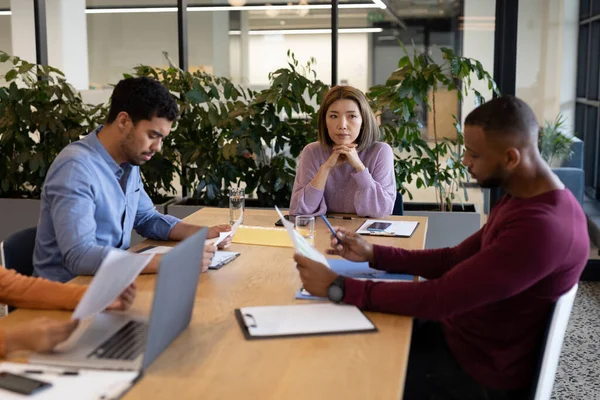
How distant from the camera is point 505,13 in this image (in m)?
4.78

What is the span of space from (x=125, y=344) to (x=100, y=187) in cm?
91

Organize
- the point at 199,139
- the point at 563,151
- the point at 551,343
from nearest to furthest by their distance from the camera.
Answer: the point at 551,343
the point at 199,139
the point at 563,151

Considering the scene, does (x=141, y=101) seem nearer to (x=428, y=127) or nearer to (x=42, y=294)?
(x=42, y=294)

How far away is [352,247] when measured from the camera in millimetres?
2209

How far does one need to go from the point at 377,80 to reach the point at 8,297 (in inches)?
138

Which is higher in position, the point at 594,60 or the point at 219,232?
the point at 594,60

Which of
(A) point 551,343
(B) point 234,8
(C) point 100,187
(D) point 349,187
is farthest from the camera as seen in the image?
(B) point 234,8

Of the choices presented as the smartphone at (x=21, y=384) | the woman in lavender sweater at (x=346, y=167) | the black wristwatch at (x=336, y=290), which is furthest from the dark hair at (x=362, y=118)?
the smartphone at (x=21, y=384)

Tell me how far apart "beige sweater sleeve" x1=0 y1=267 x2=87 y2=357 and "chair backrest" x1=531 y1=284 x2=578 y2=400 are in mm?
1150

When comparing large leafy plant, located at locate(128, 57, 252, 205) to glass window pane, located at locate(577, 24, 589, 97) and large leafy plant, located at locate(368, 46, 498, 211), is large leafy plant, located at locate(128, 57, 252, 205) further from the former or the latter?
glass window pane, located at locate(577, 24, 589, 97)

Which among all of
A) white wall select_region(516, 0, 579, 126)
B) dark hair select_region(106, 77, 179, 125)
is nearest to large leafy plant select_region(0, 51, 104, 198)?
dark hair select_region(106, 77, 179, 125)

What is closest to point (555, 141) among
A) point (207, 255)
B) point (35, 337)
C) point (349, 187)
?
point (349, 187)

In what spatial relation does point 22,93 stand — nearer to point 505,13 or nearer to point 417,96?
point 417,96

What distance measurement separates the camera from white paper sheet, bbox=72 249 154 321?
1425 mm
